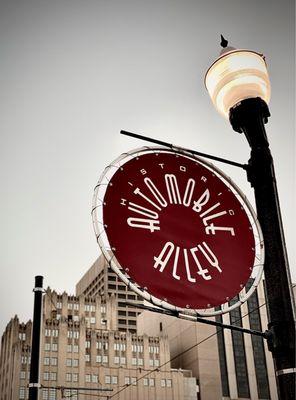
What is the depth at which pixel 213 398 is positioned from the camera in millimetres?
92125

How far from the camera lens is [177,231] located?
3719mm

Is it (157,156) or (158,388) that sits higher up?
(158,388)

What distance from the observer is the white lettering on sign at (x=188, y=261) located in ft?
11.7

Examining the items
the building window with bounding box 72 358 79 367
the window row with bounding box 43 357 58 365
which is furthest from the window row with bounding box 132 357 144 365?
the window row with bounding box 43 357 58 365

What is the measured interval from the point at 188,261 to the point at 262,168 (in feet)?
3.41

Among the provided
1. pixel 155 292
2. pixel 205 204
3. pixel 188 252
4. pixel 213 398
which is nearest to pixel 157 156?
pixel 205 204

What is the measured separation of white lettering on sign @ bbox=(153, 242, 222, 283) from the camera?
11.7 feet

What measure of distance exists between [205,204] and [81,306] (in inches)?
4335

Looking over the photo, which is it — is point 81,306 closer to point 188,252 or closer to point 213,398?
point 213,398

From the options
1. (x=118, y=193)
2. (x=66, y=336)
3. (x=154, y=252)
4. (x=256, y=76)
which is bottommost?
(x=154, y=252)

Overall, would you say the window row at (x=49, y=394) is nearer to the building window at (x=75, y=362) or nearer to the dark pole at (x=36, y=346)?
the building window at (x=75, y=362)

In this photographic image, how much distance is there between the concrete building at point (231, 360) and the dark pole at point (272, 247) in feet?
294

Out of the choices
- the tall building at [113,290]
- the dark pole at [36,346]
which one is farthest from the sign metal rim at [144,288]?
the tall building at [113,290]

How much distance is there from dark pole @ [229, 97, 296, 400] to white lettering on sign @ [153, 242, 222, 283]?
0.41 meters
